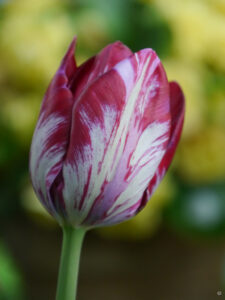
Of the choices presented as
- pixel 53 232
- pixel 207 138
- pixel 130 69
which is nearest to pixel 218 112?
pixel 207 138

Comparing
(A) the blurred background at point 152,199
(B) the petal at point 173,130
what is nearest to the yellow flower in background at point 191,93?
(A) the blurred background at point 152,199

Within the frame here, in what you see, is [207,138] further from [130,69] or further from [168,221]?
[130,69]

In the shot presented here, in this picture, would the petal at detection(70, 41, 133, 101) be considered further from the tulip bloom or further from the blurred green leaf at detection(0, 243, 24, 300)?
the blurred green leaf at detection(0, 243, 24, 300)

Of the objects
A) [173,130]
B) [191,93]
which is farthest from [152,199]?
[173,130]

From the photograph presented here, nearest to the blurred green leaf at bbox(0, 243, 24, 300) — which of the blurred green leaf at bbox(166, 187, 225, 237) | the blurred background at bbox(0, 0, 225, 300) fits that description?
the blurred background at bbox(0, 0, 225, 300)

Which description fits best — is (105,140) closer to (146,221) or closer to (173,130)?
(173,130)
